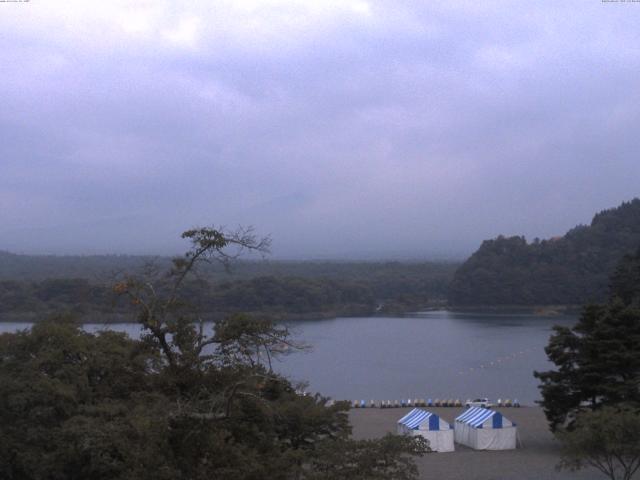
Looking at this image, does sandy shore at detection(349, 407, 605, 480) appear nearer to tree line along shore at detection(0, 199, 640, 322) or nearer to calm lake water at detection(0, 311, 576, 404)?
calm lake water at detection(0, 311, 576, 404)

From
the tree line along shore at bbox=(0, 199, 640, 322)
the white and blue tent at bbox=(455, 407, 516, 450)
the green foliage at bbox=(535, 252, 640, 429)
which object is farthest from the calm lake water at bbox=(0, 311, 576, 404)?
the green foliage at bbox=(535, 252, 640, 429)

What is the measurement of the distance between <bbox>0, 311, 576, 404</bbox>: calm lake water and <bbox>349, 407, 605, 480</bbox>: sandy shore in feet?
14.8

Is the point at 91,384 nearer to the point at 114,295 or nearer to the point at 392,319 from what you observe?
the point at 114,295

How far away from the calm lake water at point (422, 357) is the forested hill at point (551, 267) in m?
4.21

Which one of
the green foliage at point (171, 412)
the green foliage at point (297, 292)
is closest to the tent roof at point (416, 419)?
the green foliage at point (171, 412)

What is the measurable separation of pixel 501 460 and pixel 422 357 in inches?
655

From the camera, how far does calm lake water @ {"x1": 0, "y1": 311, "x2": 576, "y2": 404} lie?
2066 centimetres

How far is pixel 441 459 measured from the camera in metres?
10.9

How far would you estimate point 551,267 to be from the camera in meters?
46.2

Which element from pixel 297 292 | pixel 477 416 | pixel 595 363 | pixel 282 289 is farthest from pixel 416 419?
pixel 297 292

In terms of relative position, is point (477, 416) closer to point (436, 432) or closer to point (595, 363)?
point (436, 432)

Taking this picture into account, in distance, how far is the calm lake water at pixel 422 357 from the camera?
67.8ft

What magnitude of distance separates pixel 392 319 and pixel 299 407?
33880mm

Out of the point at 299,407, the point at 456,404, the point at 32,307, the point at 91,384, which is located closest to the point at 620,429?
the point at 299,407
